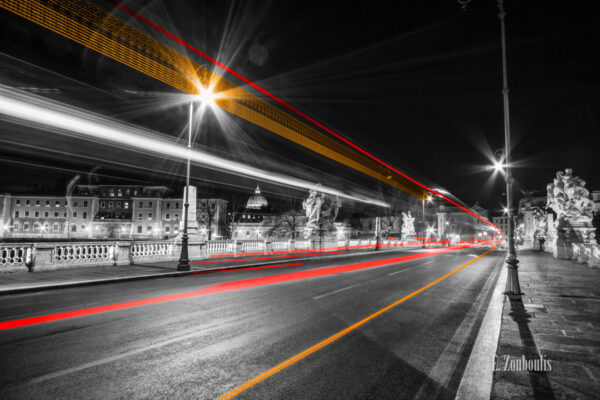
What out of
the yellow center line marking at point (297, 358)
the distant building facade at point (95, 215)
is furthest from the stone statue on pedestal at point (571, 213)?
the distant building facade at point (95, 215)

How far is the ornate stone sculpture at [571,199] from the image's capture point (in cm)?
2175

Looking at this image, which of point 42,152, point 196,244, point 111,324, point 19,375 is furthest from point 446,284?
point 42,152

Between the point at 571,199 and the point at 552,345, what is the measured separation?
76.2 ft

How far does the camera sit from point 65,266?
1443cm

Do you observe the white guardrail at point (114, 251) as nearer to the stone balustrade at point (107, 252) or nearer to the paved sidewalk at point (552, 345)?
the stone balustrade at point (107, 252)

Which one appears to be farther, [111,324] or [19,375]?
[111,324]

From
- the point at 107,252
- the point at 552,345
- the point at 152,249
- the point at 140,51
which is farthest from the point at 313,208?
the point at 552,345

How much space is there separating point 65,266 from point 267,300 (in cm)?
1131

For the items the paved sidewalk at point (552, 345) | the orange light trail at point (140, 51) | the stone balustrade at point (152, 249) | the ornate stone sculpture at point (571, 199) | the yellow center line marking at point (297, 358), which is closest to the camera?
the paved sidewalk at point (552, 345)

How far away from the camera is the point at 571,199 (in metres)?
22.3

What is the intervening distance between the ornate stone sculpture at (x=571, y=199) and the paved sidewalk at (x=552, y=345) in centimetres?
1653

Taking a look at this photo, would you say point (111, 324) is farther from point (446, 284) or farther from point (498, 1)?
point (498, 1)

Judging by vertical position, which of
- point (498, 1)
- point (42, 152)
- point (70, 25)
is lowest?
point (42, 152)

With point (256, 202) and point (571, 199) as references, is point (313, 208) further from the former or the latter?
point (256, 202)
